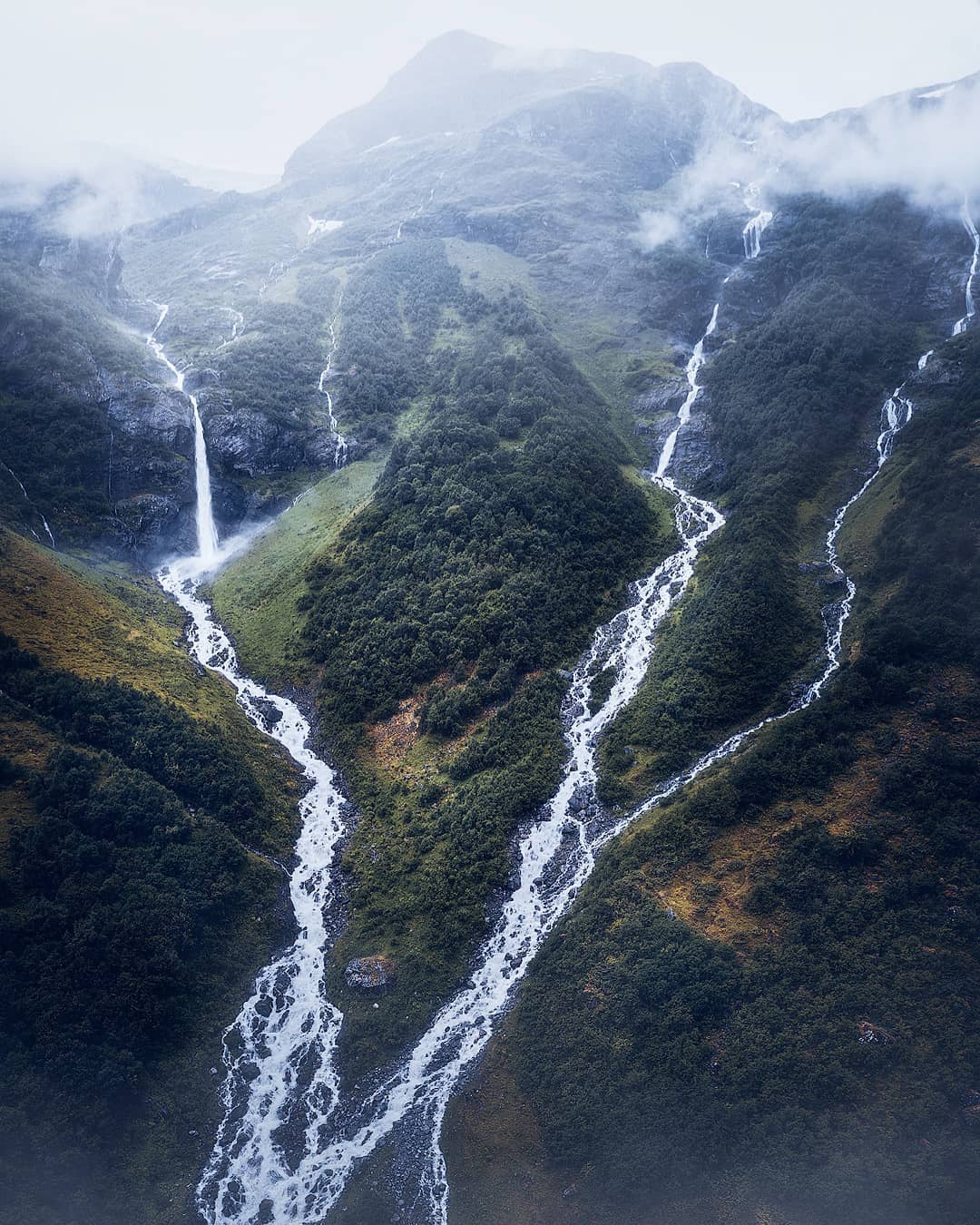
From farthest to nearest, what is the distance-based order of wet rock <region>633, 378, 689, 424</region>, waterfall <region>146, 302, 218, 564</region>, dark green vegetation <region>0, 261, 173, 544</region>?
wet rock <region>633, 378, 689, 424</region>, waterfall <region>146, 302, 218, 564</region>, dark green vegetation <region>0, 261, 173, 544</region>

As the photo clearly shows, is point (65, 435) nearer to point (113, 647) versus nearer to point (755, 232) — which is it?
point (113, 647)

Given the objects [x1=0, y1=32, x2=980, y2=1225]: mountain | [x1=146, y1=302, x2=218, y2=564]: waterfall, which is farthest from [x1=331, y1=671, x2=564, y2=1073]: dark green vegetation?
[x1=146, y1=302, x2=218, y2=564]: waterfall

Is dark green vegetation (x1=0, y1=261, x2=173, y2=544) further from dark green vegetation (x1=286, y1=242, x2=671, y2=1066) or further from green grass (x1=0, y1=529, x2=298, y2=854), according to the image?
dark green vegetation (x1=286, y1=242, x2=671, y2=1066)

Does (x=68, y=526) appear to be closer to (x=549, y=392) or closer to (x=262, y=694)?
(x=262, y=694)

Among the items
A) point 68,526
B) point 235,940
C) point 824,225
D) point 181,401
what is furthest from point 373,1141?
point 824,225

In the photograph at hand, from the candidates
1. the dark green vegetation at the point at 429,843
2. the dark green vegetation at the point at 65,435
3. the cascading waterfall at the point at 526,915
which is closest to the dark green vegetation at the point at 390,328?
the dark green vegetation at the point at 65,435
